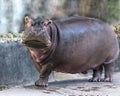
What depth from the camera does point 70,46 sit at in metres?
4.80

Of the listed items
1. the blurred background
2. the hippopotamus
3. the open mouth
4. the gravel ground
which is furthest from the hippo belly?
the blurred background

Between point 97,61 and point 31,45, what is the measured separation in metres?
0.95

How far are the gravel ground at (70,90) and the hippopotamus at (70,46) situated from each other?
0.13m

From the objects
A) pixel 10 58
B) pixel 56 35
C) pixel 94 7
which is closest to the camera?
pixel 56 35

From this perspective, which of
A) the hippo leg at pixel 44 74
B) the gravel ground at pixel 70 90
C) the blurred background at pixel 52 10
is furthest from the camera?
the blurred background at pixel 52 10

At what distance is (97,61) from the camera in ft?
16.9

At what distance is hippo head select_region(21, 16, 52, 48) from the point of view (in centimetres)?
435

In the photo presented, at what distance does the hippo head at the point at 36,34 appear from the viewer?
435cm

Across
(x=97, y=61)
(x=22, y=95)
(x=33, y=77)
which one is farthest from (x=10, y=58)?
(x=22, y=95)

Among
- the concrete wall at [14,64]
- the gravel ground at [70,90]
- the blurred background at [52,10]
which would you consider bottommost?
the gravel ground at [70,90]

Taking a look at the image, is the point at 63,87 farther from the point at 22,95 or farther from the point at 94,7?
the point at 94,7

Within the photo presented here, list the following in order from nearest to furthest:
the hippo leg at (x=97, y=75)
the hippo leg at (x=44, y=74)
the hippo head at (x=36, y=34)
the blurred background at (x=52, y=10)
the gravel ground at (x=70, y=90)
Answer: the hippo head at (x=36, y=34) < the gravel ground at (x=70, y=90) < the hippo leg at (x=44, y=74) < the hippo leg at (x=97, y=75) < the blurred background at (x=52, y=10)

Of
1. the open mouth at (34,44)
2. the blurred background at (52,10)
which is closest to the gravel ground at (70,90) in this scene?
the open mouth at (34,44)

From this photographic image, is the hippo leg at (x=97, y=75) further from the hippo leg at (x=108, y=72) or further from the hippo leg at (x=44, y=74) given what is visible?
the hippo leg at (x=44, y=74)
